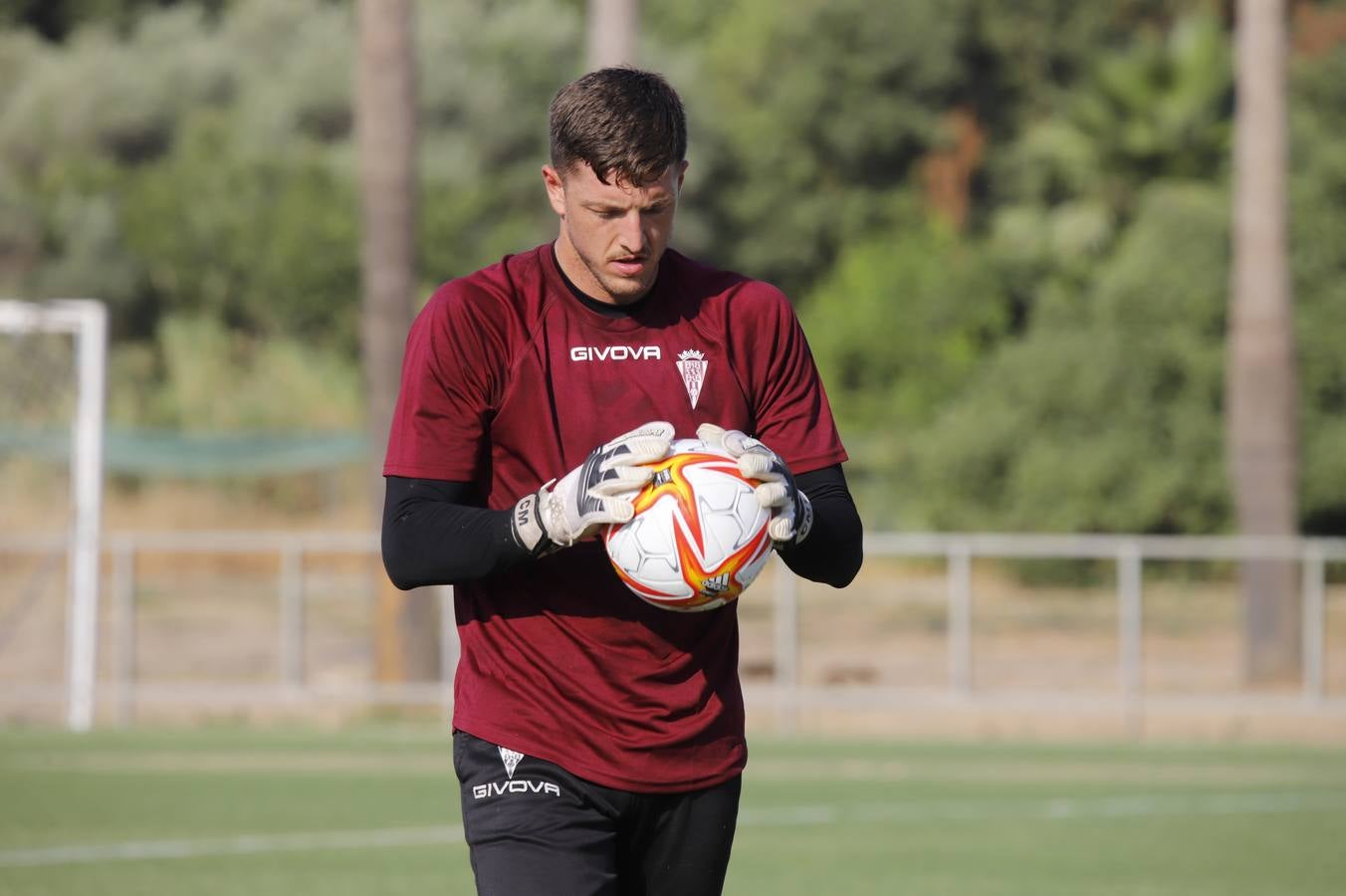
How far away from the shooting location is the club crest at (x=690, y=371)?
4.55 m

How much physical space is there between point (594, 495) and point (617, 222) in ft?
1.91

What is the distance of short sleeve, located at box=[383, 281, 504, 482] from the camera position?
443 cm

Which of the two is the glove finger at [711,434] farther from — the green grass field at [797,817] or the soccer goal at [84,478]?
the soccer goal at [84,478]

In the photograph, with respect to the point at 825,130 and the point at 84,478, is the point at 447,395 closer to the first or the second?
the point at 84,478

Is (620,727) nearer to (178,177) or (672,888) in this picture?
(672,888)

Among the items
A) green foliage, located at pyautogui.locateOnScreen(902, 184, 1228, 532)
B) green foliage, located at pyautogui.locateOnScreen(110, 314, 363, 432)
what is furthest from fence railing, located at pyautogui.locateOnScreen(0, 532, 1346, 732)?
green foliage, located at pyautogui.locateOnScreen(110, 314, 363, 432)

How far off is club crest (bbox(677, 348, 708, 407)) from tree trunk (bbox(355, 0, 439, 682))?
1670 cm

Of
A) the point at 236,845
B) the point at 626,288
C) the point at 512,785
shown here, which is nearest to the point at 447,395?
the point at 626,288

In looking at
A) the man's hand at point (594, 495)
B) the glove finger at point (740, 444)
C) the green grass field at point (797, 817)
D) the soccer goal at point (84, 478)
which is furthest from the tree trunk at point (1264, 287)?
the man's hand at point (594, 495)

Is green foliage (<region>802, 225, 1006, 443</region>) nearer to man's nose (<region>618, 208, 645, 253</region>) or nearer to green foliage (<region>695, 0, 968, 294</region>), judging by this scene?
green foliage (<region>695, 0, 968, 294</region>)

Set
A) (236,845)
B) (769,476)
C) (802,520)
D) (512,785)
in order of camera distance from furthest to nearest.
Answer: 1. (236,845)
2. (512,785)
3. (802,520)
4. (769,476)

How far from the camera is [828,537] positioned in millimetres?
4535

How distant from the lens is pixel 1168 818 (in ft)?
44.3

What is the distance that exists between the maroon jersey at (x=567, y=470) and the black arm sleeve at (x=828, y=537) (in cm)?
20
